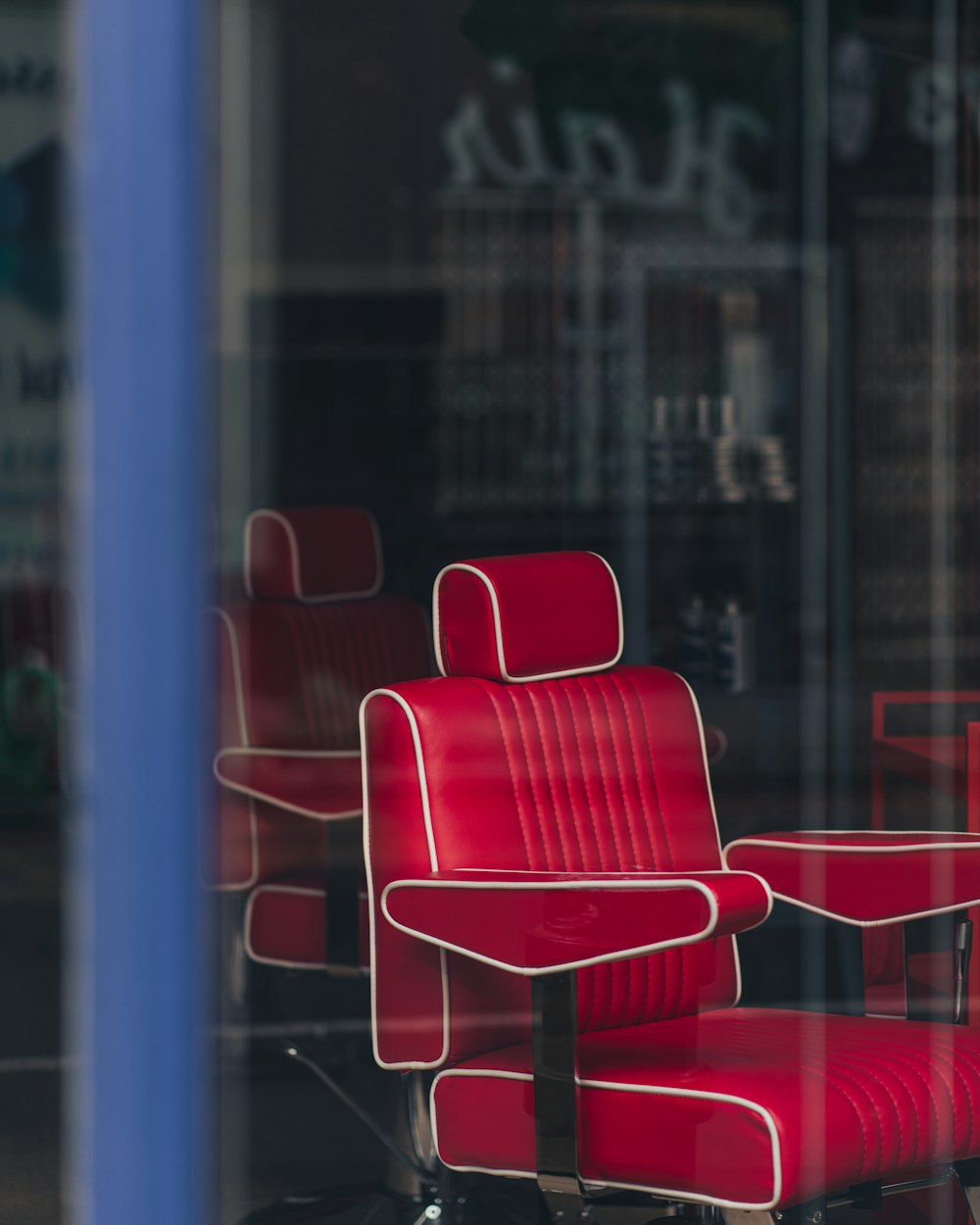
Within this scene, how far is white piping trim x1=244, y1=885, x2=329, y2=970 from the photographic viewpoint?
2.66 metres

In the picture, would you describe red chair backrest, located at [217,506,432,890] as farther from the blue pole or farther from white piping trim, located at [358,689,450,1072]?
the blue pole

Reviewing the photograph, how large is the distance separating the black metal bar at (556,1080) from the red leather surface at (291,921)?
808 mm

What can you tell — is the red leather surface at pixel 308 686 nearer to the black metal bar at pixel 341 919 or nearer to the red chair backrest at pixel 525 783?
the black metal bar at pixel 341 919

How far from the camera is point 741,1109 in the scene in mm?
1964

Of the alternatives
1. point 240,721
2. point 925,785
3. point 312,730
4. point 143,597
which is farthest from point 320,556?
point 143,597

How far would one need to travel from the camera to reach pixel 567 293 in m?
4.08

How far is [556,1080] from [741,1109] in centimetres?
21

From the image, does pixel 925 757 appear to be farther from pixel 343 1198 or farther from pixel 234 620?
pixel 234 620

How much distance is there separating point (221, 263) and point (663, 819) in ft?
3.68

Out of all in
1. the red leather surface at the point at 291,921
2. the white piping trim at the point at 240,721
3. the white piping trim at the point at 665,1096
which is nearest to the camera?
the white piping trim at the point at 240,721

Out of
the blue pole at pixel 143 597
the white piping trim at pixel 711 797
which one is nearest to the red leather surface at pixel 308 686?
the white piping trim at pixel 711 797

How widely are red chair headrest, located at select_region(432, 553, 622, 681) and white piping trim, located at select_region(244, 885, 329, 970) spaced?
59cm

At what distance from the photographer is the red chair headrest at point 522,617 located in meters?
2.30

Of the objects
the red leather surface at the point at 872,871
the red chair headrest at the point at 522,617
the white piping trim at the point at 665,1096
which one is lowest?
the white piping trim at the point at 665,1096
